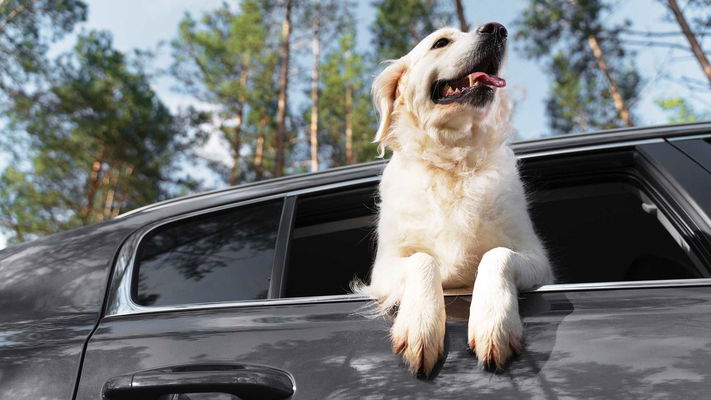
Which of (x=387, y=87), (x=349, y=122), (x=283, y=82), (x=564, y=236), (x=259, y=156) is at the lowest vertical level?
(x=564, y=236)

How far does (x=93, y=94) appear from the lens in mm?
17906

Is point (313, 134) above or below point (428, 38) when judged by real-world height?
above

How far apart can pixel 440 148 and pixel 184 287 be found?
1.26 m

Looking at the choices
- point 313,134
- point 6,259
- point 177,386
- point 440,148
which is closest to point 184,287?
point 177,386

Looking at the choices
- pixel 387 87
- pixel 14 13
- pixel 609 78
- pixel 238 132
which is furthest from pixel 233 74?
pixel 387 87

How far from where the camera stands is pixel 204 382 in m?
1.49

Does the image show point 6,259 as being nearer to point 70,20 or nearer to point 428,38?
point 428,38

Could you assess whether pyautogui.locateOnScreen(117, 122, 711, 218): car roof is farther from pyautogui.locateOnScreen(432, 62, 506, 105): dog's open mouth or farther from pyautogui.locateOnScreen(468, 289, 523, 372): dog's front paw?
pyautogui.locateOnScreen(468, 289, 523, 372): dog's front paw

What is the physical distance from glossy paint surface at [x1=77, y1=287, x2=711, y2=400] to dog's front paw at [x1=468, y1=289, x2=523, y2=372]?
0.09ft

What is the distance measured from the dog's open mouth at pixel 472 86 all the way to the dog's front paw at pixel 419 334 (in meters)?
1.22

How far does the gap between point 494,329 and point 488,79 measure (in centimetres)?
146

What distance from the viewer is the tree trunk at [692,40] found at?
11466 millimetres

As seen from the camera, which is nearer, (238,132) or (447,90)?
(447,90)

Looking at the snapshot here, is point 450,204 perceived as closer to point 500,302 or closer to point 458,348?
point 500,302
